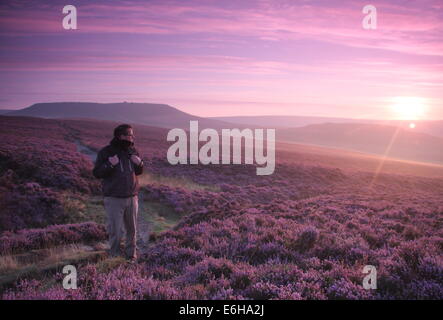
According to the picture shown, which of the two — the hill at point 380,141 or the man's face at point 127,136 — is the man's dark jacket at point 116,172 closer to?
the man's face at point 127,136

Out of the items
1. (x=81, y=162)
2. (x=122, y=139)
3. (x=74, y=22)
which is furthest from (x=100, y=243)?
(x=81, y=162)

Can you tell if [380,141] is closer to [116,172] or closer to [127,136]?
[127,136]

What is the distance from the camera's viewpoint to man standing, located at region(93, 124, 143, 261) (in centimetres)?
709

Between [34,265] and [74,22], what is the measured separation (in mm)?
7311

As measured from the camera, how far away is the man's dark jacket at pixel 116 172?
702cm

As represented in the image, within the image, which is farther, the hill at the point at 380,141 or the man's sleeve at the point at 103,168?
the hill at the point at 380,141

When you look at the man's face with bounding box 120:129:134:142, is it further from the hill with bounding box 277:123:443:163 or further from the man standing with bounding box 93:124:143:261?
the hill with bounding box 277:123:443:163

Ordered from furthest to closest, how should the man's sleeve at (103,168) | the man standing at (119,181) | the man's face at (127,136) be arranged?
the man's face at (127,136) → the man standing at (119,181) → the man's sleeve at (103,168)

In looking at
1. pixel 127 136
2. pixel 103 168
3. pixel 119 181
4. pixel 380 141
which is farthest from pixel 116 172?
pixel 380 141

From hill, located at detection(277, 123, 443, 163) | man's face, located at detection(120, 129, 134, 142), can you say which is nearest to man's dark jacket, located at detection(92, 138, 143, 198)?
man's face, located at detection(120, 129, 134, 142)

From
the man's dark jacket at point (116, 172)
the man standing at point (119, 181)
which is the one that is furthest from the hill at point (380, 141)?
the man's dark jacket at point (116, 172)

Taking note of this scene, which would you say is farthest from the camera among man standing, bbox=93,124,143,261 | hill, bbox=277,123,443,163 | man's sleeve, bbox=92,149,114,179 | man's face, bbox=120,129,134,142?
hill, bbox=277,123,443,163

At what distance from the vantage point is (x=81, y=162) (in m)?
21.1
